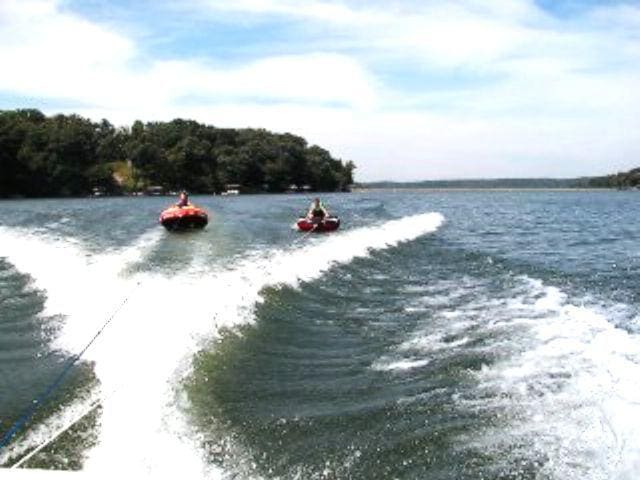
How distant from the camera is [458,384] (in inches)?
340

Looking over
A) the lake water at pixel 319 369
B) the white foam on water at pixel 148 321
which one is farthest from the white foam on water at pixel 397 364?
the white foam on water at pixel 148 321

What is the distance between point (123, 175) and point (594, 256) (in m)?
93.6

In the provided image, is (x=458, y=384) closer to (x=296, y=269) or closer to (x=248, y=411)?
(x=248, y=411)

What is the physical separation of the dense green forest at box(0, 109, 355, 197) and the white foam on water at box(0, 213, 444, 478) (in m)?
78.4

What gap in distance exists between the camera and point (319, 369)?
9594mm

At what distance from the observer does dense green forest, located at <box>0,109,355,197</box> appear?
95.3 m

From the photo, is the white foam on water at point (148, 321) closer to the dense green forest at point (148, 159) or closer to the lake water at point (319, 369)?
the lake water at point (319, 369)

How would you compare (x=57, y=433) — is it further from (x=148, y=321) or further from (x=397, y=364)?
(x=397, y=364)

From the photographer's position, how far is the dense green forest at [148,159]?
95.3m

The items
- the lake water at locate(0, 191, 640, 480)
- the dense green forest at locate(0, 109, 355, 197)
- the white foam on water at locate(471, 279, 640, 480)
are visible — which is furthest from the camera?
the dense green forest at locate(0, 109, 355, 197)

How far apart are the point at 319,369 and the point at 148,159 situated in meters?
102

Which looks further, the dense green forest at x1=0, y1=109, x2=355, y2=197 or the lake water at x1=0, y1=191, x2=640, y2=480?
the dense green forest at x1=0, y1=109, x2=355, y2=197

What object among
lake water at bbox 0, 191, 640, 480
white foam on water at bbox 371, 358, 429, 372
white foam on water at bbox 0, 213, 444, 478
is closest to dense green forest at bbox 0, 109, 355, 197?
white foam on water at bbox 0, 213, 444, 478

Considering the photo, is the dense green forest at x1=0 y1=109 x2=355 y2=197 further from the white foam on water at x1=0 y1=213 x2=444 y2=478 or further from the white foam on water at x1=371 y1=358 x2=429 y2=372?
the white foam on water at x1=371 y1=358 x2=429 y2=372
